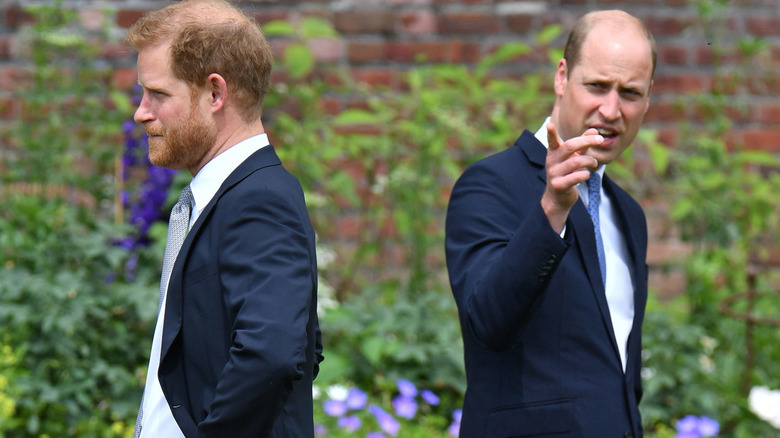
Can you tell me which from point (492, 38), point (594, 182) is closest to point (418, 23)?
point (492, 38)

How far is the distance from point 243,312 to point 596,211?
101 centimetres

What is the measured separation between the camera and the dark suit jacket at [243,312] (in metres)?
1.68

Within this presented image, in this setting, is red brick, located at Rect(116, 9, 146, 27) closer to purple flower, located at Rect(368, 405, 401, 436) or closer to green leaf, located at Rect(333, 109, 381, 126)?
green leaf, located at Rect(333, 109, 381, 126)

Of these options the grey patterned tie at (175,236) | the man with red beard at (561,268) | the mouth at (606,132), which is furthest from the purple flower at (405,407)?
the grey patterned tie at (175,236)

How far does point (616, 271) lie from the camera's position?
7.62ft

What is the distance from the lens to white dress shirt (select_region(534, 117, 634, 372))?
2.26m

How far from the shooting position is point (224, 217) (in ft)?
5.93

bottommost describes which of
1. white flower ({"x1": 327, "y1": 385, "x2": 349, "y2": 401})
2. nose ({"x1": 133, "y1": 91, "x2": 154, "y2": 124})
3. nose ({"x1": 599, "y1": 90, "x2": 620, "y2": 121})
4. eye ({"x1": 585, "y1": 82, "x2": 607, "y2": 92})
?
white flower ({"x1": 327, "y1": 385, "x2": 349, "y2": 401})

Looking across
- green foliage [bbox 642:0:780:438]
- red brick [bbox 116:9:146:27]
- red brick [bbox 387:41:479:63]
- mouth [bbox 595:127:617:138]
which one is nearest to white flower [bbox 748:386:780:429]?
green foliage [bbox 642:0:780:438]

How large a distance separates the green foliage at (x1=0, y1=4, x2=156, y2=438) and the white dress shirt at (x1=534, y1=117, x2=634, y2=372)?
5.97 feet

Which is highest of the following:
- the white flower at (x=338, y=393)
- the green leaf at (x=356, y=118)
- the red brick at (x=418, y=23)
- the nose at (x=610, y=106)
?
the nose at (x=610, y=106)

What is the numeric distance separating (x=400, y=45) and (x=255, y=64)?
287cm

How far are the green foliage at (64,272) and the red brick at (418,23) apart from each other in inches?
54.1

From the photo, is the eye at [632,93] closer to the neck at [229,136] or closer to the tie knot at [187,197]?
the neck at [229,136]
